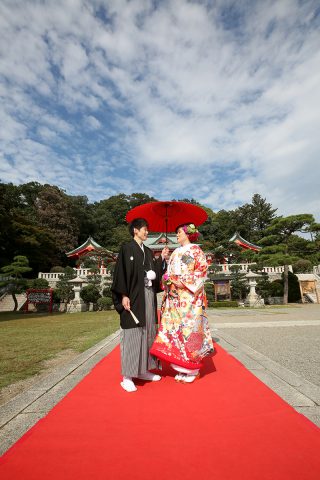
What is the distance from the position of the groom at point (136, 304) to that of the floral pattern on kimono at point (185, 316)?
0.15m

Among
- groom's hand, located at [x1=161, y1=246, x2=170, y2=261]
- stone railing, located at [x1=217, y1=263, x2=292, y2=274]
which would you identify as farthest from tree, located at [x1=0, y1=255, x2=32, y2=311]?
groom's hand, located at [x1=161, y1=246, x2=170, y2=261]

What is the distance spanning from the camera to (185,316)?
3053 millimetres

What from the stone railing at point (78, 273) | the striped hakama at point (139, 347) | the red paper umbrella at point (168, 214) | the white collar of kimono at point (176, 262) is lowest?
the striped hakama at point (139, 347)

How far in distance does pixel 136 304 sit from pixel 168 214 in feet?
4.92

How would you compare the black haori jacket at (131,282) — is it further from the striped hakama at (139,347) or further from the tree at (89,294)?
the tree at (89,294)

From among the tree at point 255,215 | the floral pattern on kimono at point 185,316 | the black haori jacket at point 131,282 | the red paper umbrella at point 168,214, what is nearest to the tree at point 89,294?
the red paper umbrella at point 168,214

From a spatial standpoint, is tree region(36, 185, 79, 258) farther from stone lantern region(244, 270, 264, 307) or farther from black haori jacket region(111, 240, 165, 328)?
black haori jacket region(111, 240, 165, 328)

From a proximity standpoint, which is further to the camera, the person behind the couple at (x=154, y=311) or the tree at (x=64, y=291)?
the tree at (x=64, y=291)

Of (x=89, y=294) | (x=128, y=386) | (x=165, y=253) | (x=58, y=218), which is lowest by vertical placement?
(x=128, y=386)

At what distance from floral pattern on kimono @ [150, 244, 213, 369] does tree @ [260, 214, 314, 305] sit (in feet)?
52.2

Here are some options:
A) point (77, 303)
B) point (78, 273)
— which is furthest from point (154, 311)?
point (78, 273)

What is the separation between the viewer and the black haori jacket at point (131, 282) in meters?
2.93

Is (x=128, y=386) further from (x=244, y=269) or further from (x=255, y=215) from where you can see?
(x=255, y=215)

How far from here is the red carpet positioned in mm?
1363
